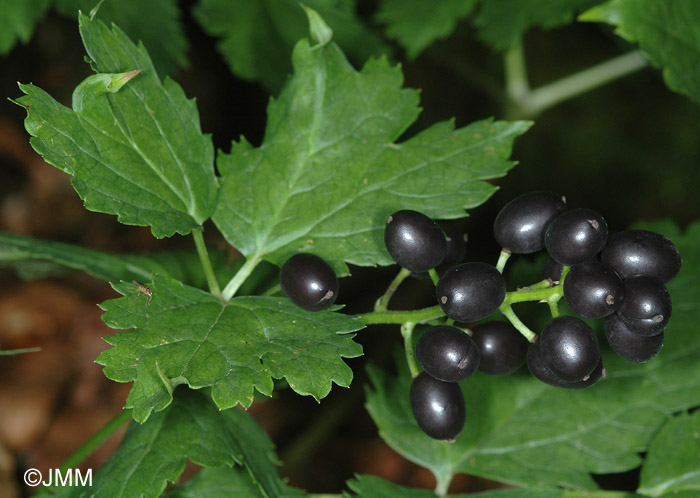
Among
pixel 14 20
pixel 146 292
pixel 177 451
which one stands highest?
pixel 14 20

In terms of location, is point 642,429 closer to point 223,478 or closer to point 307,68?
point 223,478

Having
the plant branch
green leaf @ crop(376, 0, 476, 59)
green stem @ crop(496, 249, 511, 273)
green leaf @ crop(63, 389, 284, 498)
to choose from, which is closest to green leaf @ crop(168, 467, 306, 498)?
green leaf @ crop(63, 389, 284, 498)

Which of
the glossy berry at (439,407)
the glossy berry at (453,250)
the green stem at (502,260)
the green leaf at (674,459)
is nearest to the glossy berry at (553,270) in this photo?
the green stem at (502,260)

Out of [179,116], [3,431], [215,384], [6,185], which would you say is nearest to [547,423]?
[215,384]

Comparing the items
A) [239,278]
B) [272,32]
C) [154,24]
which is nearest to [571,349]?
[239,278]

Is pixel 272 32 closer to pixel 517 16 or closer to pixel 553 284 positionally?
pixel 517 16

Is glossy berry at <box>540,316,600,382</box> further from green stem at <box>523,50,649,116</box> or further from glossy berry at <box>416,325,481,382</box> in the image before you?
green stem at <box>523,50,649,116</box>
